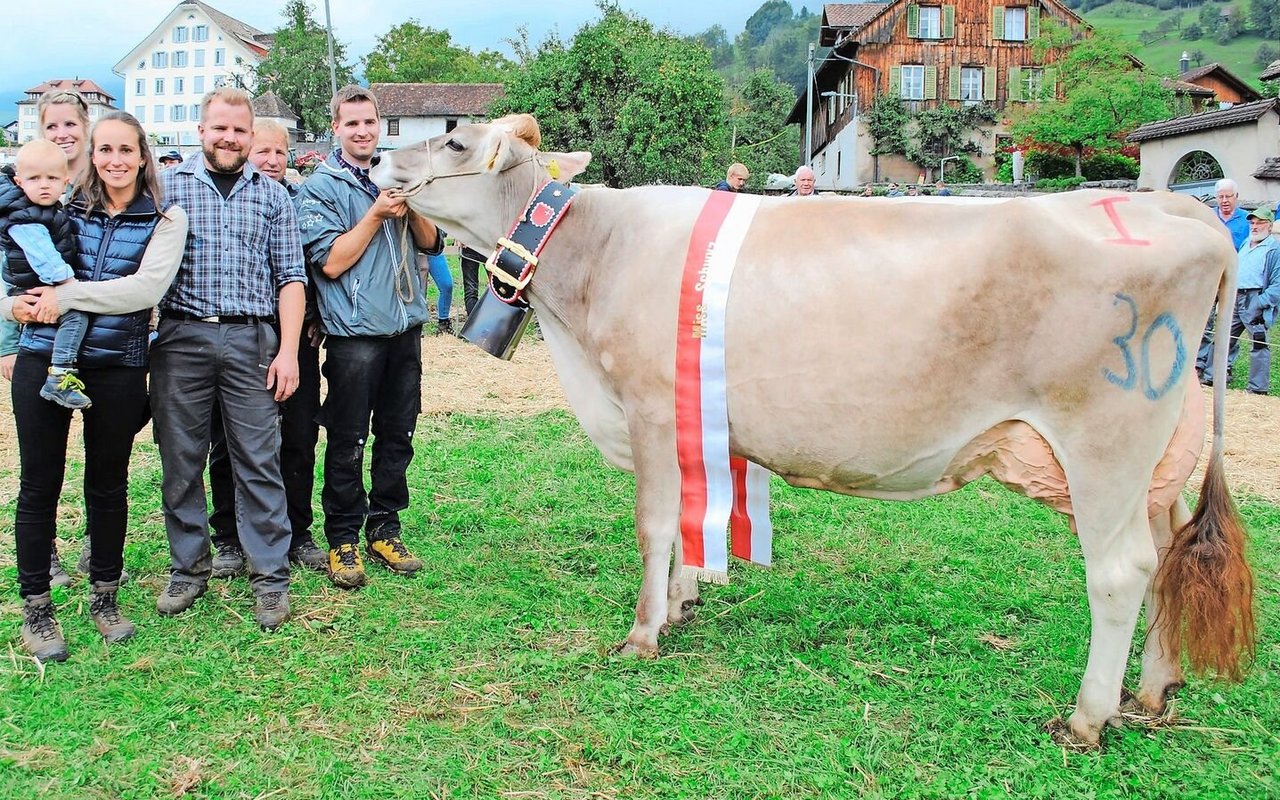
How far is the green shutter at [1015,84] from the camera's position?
46406 millimetres

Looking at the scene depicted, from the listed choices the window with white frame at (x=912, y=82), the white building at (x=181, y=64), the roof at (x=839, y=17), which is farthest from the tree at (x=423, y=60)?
the window with white frame at (x=912, y=82)

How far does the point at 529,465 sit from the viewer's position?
7.22m

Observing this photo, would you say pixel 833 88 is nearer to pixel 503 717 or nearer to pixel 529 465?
pixel 529 465

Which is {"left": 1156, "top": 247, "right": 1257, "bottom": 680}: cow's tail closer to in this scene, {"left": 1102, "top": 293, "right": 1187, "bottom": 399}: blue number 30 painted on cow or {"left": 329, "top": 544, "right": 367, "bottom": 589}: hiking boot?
{"left": 1102, "top": 293, "right": 1187, "bottom": 399}: blue number 30 painted on cow

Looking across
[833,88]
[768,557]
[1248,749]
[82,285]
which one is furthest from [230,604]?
[833,88]

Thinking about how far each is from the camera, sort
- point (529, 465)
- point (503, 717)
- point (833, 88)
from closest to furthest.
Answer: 1. point (503, 717)
2. point (529, 465)
3. point (833, 88)

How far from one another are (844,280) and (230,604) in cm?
341

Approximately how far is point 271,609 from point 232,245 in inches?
68.9

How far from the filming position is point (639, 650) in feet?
14.2

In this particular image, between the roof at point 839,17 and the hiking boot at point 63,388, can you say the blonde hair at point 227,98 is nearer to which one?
the hiking boot at point 63,388

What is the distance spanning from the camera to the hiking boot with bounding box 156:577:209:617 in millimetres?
4605

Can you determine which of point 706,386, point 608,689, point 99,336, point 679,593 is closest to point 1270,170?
point 679,593

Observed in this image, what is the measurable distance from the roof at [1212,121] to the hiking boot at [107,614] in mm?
26142

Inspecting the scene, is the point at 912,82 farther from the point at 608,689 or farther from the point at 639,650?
the point at 608,689
